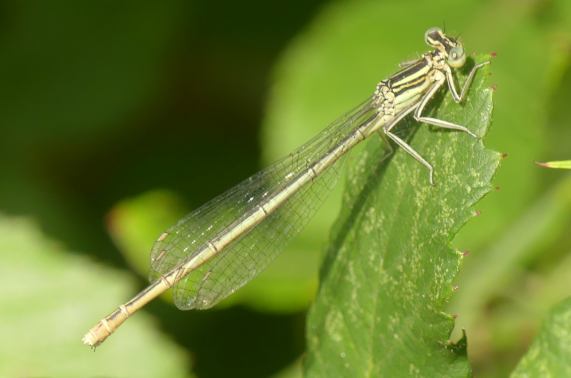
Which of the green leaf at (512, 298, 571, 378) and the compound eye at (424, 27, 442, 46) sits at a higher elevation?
the compound eye at (424, 27, 442, 46)

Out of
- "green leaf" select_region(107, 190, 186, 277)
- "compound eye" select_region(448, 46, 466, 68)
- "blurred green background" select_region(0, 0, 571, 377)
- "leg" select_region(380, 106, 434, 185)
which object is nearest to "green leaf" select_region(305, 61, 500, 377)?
"leg" select_region(380, 106, 434, 185)

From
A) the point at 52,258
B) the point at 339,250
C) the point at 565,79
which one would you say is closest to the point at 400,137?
the point at 339,250

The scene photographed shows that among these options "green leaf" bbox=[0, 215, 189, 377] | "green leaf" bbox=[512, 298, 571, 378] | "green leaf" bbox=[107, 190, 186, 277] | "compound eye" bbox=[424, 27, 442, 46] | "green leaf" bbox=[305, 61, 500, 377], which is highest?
"green leaf" bbox=[107, 190, 186, 277]

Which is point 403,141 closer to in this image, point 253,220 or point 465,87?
point 465,87

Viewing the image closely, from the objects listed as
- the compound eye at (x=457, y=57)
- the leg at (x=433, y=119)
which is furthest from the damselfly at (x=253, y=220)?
the compound eye at (x=457, y=57)

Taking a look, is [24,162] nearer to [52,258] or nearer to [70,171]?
[70,171]

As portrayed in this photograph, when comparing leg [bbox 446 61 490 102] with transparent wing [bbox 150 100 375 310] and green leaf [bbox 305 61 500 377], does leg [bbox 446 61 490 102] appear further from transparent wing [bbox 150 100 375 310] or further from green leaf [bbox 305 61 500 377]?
transparent wing [bbox 150 100 375 310]
